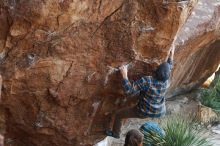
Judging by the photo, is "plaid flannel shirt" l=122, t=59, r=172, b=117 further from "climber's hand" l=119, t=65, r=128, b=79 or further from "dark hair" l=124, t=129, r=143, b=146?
"dark hair" l=124, t=129, r=143, b=146

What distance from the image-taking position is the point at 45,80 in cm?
777

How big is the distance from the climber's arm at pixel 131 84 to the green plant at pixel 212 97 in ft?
Answer: 21.8

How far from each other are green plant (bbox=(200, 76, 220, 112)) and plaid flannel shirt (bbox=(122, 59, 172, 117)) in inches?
244

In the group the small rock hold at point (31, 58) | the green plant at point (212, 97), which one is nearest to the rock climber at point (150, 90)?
the small rock hold at point (31, 58)

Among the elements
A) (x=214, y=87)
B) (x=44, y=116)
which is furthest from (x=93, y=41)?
(x=214, y=87)

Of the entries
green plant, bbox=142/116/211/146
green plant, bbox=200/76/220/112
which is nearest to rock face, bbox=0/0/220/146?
green plant, bbox=142/116/211/146

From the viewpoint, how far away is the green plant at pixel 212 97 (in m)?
14.3

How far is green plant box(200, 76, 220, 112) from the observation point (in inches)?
564

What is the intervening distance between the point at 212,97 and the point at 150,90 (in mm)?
6966

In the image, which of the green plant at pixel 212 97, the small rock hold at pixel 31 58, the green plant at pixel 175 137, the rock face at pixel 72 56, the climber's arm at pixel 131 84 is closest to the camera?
the rock face at pixel 72 56

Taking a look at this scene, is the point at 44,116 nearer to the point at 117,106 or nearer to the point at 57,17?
the point at 117,106

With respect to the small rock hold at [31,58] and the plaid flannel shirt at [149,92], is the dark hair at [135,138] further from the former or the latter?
the small rock hold at [31,58]

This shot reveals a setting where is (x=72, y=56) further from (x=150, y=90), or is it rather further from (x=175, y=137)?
(x=175, y=137)

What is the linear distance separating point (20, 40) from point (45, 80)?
80 cm
